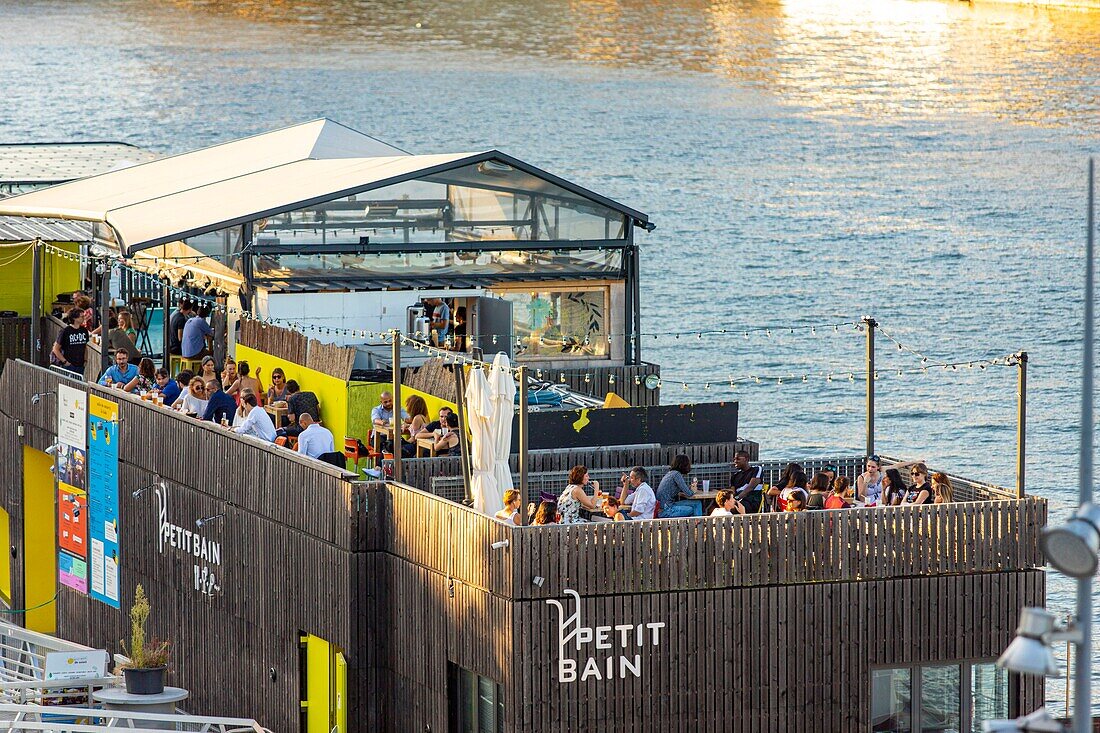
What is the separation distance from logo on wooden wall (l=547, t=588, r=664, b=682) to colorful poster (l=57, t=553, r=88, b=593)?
9940 mm

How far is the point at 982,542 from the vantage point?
19.5m

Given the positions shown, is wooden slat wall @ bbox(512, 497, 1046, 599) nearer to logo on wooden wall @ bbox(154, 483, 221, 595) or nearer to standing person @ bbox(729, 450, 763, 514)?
standing person @ bbox(729, 450, 763, 514)

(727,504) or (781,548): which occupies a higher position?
(727,504)

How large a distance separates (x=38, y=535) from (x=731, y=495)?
12799 mm

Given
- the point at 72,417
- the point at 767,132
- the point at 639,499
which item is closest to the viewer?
the point at 639,499

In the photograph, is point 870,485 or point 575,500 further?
point 870,485

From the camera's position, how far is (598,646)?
18.5 metres

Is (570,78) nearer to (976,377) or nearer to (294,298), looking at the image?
(976,377)

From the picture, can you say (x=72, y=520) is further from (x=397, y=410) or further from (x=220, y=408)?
(x=397, y=410)

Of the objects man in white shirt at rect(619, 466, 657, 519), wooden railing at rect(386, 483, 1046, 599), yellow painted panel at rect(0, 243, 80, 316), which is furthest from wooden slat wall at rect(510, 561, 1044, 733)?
yellow painted panel at rect(0, 243, 80, 316)

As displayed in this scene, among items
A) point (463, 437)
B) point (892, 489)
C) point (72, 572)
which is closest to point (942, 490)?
point (892, 489)

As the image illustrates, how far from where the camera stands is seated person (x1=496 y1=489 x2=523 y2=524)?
19.0 meters

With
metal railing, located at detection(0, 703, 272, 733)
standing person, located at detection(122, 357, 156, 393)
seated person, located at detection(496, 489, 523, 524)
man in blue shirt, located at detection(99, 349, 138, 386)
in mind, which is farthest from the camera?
man in blue shirt, located at detection(99, 349, 138, 386)

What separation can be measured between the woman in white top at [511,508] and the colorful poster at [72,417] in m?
8.66
